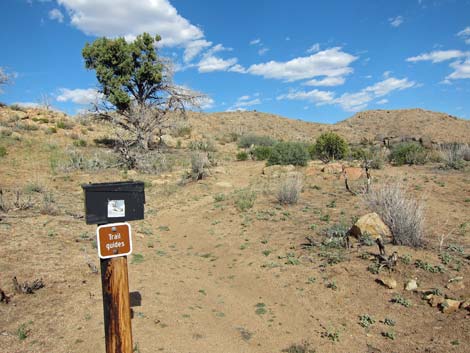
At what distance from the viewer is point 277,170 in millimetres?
17328

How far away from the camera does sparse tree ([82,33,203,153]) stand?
22.6m

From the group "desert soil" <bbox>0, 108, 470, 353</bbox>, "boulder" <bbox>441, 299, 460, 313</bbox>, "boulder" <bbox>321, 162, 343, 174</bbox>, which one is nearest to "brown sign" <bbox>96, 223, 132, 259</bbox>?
"desert soil" <bbox>0, 108, 470, 353</bbox>

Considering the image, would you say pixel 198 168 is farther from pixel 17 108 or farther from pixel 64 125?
pixel 17 108

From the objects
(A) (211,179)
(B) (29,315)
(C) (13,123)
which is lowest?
(B) (29,315)

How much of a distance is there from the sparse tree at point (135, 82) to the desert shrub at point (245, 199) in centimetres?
1094

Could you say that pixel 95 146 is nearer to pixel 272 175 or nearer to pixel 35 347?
pixel 272 175

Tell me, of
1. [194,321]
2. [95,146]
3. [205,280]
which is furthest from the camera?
[95,146]

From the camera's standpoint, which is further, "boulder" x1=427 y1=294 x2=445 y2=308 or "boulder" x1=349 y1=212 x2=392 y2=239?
"boulder" x1=349 y1=212 x2=392 y2=239

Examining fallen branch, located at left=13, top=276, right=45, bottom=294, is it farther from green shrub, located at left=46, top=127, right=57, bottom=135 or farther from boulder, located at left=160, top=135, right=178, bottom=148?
boulder, located at left=160, top=135, right=178, bottom=148

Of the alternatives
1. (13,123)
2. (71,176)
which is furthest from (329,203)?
(13,123)

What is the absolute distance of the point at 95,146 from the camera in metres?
25.1

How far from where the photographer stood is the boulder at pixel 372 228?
25.3ft

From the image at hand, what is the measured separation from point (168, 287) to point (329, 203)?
6597 millimetres

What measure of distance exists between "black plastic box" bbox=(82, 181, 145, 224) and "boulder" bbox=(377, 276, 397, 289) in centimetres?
477
